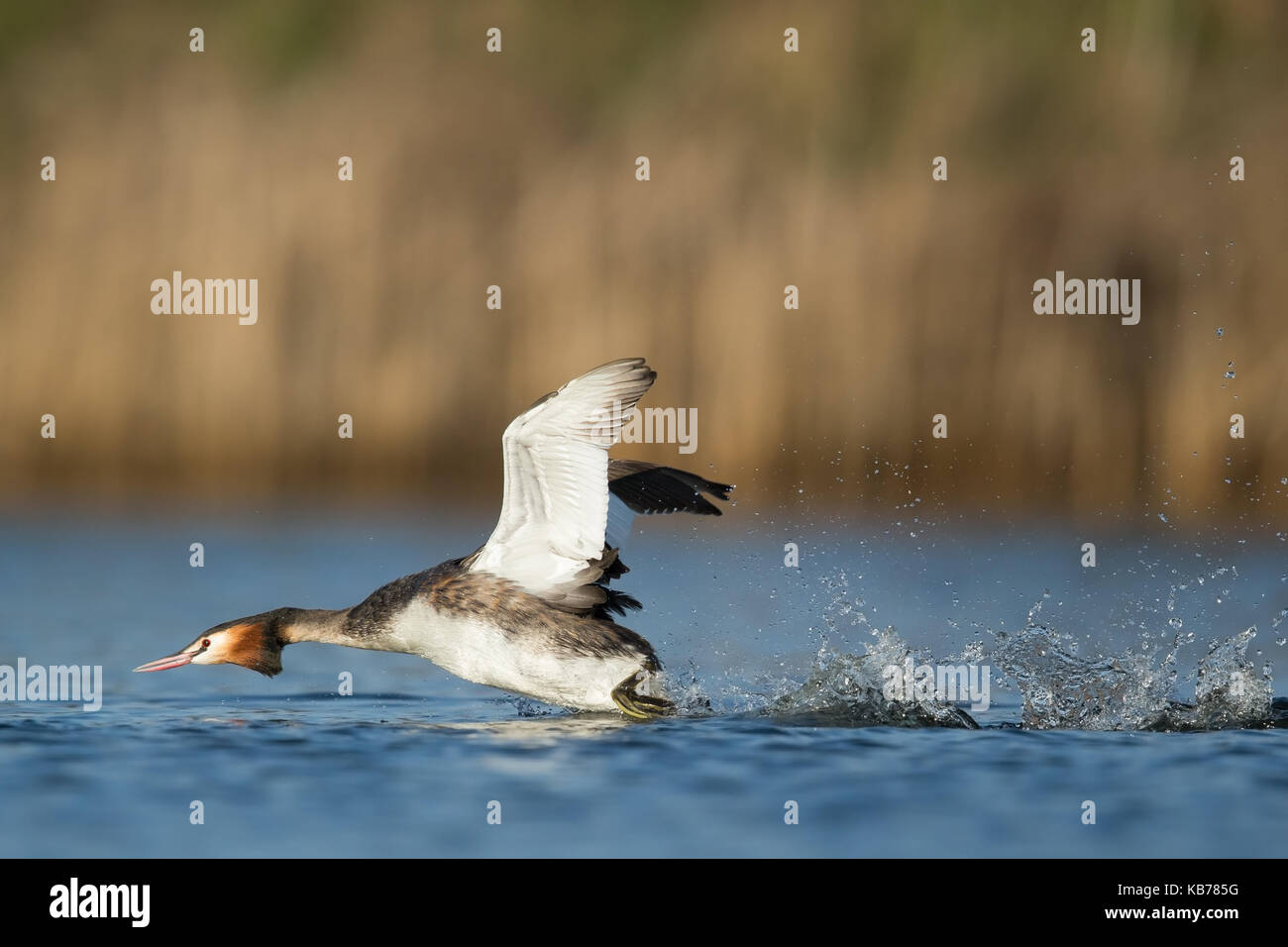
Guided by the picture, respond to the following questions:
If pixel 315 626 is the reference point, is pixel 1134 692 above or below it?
below

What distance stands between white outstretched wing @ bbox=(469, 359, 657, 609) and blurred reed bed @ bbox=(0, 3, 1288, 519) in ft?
28.3

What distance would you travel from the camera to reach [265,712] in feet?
29.9

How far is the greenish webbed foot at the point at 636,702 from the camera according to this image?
8.84 meters

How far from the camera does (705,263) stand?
1820 centimetres

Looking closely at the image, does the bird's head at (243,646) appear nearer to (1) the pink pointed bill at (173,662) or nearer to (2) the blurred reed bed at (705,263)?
(1) the pink pointed bill at (173,662)

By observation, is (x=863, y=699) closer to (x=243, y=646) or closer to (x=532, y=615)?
(x=532, y=615)

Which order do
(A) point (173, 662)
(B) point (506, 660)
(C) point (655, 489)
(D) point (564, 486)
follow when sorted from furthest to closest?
1. (C) point (655, 489)
2. (A) point (173, 662)
3. (B) point (506, 660)
4. (D) point (564, 486)

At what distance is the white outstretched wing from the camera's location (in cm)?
801

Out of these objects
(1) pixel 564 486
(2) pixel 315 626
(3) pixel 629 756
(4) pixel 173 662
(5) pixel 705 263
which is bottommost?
(3) pixel 629 756

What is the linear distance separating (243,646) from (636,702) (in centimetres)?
237

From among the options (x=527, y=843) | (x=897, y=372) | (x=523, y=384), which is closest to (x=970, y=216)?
(x=897, y=372)

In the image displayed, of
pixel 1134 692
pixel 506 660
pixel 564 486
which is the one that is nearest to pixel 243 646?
pixel 506 660

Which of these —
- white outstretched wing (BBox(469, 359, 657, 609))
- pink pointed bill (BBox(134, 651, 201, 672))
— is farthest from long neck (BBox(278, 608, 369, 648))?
white outstretched wing (BBox(469, 359, 657, 609))

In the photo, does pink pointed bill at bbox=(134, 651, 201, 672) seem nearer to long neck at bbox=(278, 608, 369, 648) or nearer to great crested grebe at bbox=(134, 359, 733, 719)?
great crested grebe at bbox=(134, 359, 733, 719)
